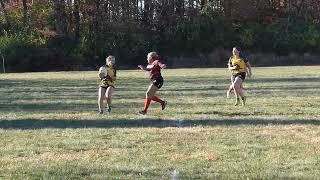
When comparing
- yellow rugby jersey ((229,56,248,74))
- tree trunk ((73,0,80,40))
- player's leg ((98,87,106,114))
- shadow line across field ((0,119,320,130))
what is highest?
tree trunk ((73,0,80,40))

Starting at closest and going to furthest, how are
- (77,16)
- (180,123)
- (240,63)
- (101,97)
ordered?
(180,123) < (101,97) < (240,63) < (77,16)

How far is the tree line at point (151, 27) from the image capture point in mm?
61531

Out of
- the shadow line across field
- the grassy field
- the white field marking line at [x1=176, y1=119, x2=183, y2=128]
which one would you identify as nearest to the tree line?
the grassy field

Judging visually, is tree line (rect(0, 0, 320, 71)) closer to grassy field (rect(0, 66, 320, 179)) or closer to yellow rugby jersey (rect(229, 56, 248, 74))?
yellow rugby jersey (rect(229, 56, 248, 74))

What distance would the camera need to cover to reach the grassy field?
8.39 meters

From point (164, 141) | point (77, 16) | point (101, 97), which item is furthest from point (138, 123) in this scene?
point (77, 16)

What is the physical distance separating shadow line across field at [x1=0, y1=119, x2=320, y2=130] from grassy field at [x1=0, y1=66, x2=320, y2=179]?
21mm

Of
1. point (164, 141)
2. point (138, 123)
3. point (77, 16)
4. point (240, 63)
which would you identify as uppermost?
point (77, 16)

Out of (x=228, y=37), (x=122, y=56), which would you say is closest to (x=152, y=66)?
(x=122, y=56)

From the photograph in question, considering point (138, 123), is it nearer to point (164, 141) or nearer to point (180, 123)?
point (180, 123)

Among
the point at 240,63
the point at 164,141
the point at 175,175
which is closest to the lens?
the point at 175,175

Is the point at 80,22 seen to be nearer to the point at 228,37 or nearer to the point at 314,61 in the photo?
the point at 228,37

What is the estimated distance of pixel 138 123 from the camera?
14.0 meters

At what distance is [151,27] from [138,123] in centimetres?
5199
